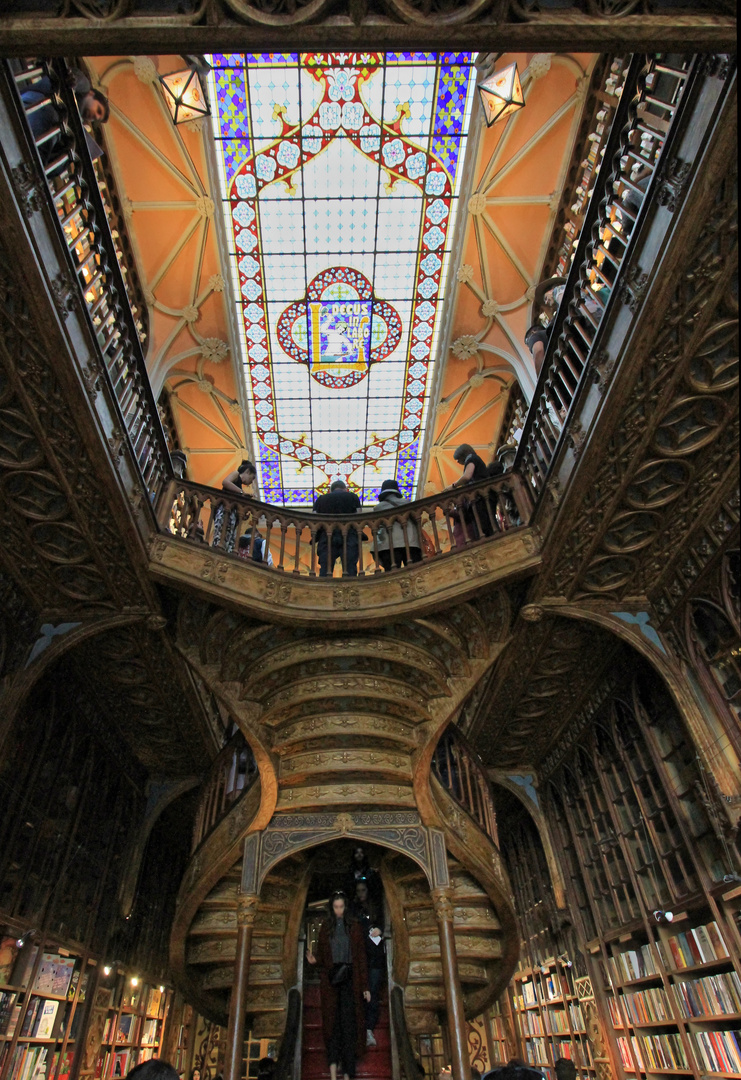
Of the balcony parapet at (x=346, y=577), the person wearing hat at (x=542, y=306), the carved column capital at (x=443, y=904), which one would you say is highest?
the person wearing hat at (x=542, y=306)

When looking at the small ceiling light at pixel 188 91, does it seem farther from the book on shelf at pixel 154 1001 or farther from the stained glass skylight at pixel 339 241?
the book on shelf at pixel 154 1001

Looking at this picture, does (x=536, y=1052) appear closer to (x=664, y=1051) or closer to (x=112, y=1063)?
(x=664, y=1051)

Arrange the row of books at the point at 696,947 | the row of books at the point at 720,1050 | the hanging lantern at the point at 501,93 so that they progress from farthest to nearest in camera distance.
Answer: the hanging lantern at the point at 501,93 → the row of books at the point at 696,947 → the row of books at the point at 720,1050

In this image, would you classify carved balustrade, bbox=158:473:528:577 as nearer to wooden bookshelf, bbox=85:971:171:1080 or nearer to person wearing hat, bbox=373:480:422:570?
person wearing hat, bbox=373:480:422:570

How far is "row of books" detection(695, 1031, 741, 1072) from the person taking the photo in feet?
15.5

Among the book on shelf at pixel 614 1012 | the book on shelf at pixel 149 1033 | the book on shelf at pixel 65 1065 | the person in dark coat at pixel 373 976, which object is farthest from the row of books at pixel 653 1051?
the book on shelf at pixel 149 1033

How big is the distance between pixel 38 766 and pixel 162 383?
5274 millimetres

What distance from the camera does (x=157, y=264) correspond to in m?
8.46

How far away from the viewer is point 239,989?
17.4ft

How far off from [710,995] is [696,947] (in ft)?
1.16

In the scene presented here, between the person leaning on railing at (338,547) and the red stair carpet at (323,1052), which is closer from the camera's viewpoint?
the person leaning on railing at (338,547)

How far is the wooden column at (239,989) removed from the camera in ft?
16.1

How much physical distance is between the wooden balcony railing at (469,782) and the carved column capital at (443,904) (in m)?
0.78

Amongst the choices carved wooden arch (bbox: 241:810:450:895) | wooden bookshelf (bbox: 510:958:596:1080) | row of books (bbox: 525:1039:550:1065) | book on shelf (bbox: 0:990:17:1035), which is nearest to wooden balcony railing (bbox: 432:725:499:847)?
carved wooden arch (bbox: 241:810:450:895)
